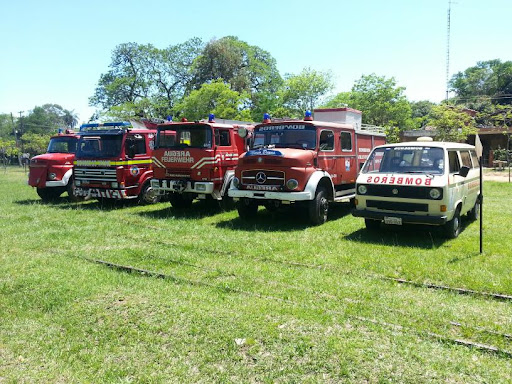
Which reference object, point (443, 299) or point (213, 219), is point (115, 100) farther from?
point (443, 299)

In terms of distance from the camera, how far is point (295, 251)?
7840 millimetres

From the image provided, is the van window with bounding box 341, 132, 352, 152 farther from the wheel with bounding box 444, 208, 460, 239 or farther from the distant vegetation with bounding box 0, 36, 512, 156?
the distant vegetation with bounding box 0, 36, 512, 156

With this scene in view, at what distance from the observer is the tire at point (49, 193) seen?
1600 cm

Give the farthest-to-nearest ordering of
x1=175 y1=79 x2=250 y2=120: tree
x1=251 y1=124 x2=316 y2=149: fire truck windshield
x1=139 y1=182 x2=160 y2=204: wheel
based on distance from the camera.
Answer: x1=175 y1=79 x2=250 y2=120: tree → x1=139 y1=182 x2=160 y2=204: wheel → x1=251 y1=124 x2=316 y2=149: fire truck windshield

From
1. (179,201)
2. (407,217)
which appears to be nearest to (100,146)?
(179,201)

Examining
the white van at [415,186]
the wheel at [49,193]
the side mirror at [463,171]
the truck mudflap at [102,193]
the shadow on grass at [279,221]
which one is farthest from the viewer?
the wheel at [49,193]

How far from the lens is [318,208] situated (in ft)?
33.2

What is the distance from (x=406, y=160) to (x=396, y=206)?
4.03 feet

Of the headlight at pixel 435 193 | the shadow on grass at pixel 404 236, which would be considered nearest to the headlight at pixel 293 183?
the shadow on grass at pixel 404 236

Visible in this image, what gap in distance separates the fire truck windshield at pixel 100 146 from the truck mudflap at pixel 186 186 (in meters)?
2.22

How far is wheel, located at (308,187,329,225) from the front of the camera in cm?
1003

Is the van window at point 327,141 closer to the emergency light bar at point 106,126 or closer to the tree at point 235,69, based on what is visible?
the emergency light bar at point 106,126

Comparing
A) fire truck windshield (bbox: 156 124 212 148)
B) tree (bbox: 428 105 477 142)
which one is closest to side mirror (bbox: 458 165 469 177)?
fire truck windshield (bbox: 156 124 212 148)

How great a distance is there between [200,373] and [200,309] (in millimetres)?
1336
